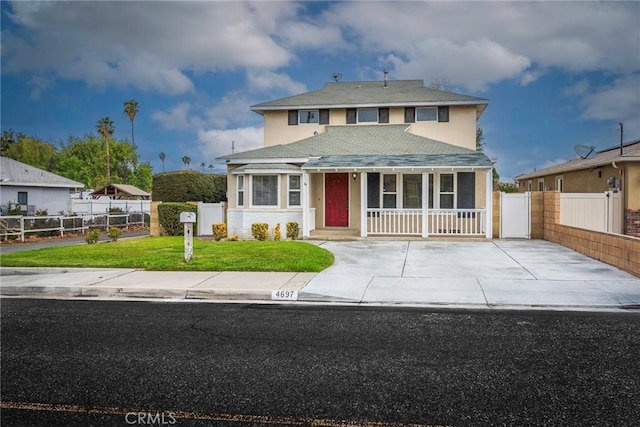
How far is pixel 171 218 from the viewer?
71.8ft

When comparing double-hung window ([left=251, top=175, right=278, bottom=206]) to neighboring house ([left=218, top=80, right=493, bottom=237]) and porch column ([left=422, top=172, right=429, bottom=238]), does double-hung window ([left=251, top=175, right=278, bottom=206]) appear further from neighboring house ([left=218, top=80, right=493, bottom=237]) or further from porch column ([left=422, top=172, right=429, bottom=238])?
porch column ([left=422, top=172, right=429, bottom=238])

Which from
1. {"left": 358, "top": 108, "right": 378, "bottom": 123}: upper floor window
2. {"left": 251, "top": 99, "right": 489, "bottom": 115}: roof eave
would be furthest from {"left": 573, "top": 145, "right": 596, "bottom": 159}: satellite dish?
{"left": 358, "top": 108, "right": 378, "bottom": 123}: upper floor window

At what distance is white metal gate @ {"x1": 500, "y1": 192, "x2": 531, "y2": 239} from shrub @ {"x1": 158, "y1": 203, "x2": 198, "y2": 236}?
1342 centimetres

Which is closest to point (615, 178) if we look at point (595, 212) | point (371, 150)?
point (595, 212)

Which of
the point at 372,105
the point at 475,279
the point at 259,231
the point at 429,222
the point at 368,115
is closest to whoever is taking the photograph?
the point at 475,279

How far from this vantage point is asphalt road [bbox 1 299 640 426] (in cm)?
427

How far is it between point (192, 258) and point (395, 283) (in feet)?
19.8

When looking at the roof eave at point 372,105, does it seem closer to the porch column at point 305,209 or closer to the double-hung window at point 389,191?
the double-hung window at point 389,191

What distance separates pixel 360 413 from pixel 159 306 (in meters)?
5.75

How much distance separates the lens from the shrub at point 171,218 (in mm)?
21797

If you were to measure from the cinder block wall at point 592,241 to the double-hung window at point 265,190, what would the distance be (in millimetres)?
10900

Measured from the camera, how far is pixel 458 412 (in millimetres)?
4254

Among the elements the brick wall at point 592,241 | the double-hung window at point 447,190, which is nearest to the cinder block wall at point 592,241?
A: the brick wall at point 592,241

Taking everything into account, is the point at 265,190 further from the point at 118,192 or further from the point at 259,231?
the point at 118,192
